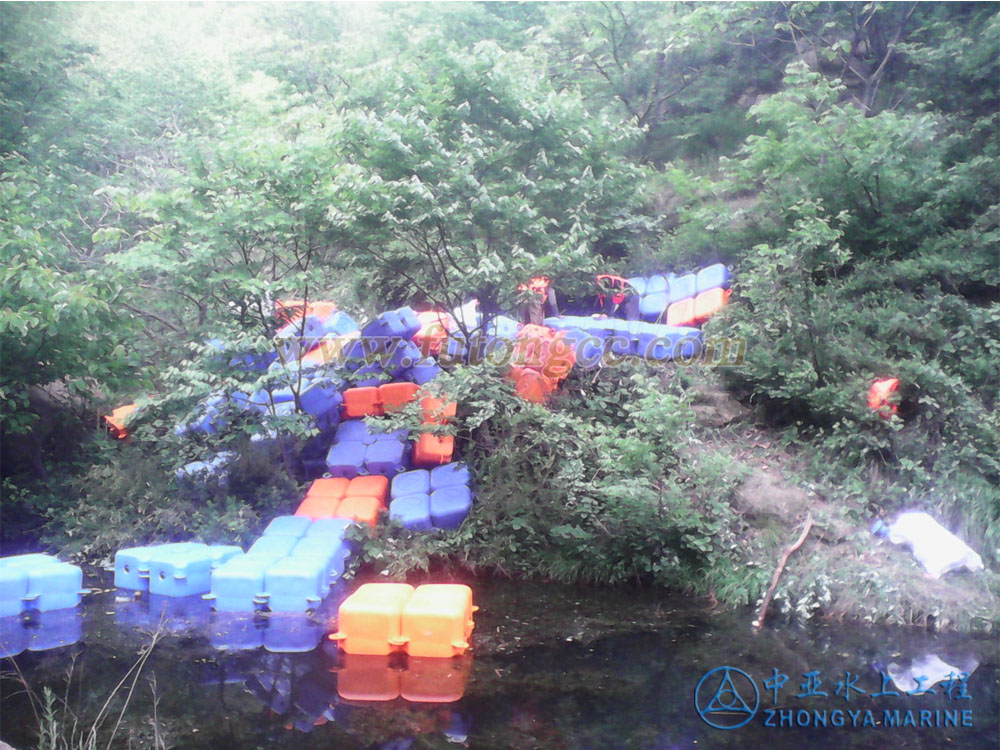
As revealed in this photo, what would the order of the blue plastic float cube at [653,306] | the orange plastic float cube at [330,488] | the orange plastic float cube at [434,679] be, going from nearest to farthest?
the orange plastic float cube at [434,679] → the orange plastic float cube at [330,488] → the blue plastic float cube at [653,306]

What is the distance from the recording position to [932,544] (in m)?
6.48

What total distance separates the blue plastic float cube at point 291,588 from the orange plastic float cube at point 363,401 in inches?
127

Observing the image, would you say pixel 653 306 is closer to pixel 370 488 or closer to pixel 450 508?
pixel 450 508

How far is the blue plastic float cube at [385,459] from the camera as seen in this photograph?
339 inches

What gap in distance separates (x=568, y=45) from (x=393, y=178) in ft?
27.6

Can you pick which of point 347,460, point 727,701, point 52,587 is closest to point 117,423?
point 347,460

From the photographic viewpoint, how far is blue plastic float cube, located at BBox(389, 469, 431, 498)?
321 inches

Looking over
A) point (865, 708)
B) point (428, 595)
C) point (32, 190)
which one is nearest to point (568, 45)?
point (32, 190)

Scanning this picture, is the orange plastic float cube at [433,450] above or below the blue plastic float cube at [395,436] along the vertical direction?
below

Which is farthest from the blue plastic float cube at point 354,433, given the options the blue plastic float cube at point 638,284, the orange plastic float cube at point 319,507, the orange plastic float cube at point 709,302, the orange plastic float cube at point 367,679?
the orange plastic float cube at point 709,302

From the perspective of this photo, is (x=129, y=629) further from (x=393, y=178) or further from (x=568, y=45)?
(x=568, y=45)

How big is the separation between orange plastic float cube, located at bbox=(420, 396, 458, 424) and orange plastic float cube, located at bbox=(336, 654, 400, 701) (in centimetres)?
294

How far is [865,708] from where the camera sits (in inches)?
193

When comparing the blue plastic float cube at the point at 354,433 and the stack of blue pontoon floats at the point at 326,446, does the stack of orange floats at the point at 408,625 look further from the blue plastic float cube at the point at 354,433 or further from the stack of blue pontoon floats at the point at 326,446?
the blue plastic float cube at the point at 354,433
